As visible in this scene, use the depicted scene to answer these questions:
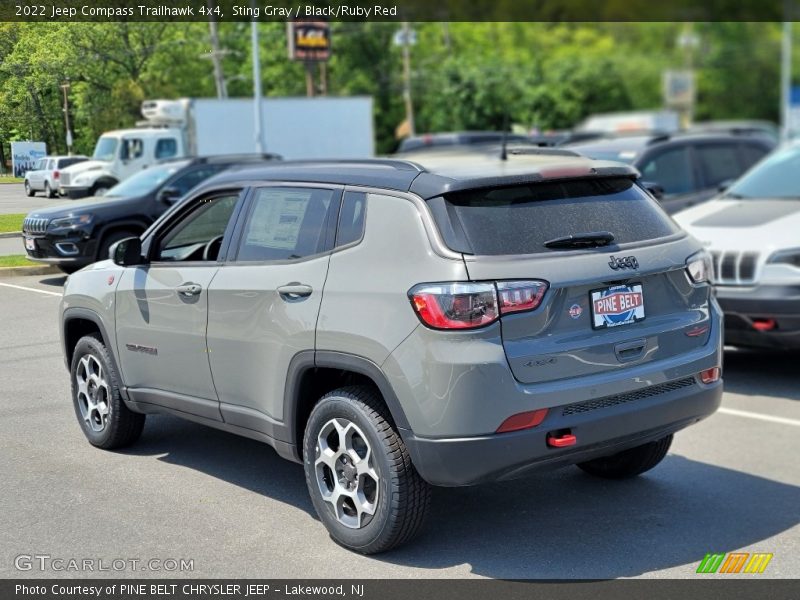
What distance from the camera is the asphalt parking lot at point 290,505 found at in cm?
456

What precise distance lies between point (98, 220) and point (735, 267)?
189 inches

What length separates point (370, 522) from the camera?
452 centimetres

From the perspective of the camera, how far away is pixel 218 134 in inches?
496

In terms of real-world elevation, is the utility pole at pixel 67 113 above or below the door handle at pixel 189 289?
above

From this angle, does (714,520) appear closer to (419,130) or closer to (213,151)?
(213,151)

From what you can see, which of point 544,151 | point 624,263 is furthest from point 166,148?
point 624,263

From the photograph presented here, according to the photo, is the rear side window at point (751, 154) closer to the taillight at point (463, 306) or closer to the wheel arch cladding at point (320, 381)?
the wheel arch cladding at point (320, 381)

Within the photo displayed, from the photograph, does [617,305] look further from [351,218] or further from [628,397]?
[351,218]

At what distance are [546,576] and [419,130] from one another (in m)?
35.3

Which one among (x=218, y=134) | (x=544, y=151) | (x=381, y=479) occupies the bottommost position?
(x=381, y=479)

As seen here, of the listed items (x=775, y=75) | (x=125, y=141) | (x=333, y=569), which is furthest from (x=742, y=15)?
(x=333, y=569)

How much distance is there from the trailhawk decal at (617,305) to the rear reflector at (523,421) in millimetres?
489

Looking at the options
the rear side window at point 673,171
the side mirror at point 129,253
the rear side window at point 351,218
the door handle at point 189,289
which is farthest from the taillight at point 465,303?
the rear side window at point 673,171

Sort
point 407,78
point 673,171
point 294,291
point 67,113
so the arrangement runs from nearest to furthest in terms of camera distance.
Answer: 1. point 294,291
2. point 67,113
3. point 673,171
4. point 407,78
